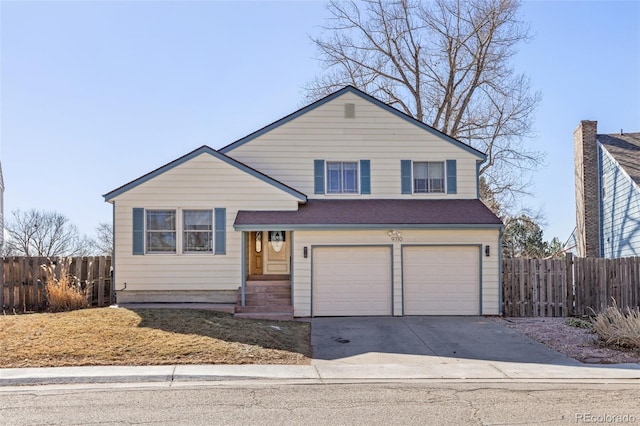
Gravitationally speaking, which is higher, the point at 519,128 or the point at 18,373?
the point at 519,128

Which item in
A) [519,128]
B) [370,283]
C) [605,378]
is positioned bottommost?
[605,378]

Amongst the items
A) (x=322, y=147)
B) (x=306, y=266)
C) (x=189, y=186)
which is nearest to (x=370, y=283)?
(x=306, y=266)

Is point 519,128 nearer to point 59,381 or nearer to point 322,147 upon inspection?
point 322,147

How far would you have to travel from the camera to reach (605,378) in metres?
8.90

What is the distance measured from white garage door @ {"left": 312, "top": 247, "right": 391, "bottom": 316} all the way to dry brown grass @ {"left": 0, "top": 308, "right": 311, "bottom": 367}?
224 cm

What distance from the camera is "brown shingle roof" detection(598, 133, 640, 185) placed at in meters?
20.7

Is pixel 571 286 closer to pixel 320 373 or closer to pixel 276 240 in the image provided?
pixel 276 240

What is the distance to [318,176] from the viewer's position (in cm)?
1720

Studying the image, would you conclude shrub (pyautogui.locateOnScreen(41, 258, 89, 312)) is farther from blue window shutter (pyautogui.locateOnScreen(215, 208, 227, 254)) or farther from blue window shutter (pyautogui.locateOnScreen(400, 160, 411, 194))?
blue window shutter (pyautogui.locateOnScreen(400, 160, 411, 194))

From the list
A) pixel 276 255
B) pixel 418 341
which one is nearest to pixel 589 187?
pixel 276 255

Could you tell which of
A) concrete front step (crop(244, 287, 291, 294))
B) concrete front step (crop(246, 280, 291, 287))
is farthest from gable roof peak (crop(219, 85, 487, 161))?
concrete front step (crop(244, 287, 291, 294))

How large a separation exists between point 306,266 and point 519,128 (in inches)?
639

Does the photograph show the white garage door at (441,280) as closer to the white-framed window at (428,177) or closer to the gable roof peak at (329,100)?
the white-framed window at (428,177)

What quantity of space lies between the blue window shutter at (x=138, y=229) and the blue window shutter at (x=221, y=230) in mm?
2070
